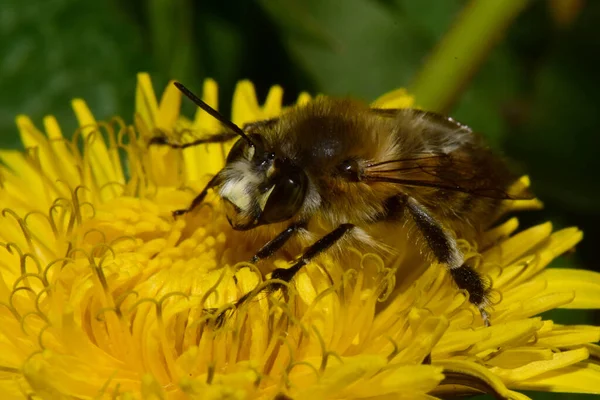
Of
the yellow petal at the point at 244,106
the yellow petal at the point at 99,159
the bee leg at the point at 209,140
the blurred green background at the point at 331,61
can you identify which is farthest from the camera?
the blurred green background at the point at 331,61

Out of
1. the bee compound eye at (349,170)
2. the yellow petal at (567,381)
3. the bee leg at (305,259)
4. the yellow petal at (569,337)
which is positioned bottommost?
the yellow petal at (567,381)

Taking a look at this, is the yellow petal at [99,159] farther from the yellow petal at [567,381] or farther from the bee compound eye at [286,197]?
the yellow petal at [567,381]

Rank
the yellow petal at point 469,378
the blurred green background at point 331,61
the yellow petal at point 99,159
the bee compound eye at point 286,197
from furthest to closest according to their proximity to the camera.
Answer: the blurred green background at point 331,61 < the yellow petal at point 99,159 < the bee compound eye at point 286,197 < the yellow petal at point 469,378

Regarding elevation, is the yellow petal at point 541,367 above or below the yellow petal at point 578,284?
below

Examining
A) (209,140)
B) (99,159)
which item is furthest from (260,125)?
(99,159)

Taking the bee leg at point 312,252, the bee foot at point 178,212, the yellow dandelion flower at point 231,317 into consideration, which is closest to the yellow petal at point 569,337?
the yellow dandelion flower at point 231,317

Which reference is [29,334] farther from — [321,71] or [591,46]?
[591,46]

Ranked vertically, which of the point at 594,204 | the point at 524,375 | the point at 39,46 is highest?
the point at 39,46

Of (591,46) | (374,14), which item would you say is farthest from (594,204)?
(374,14)
